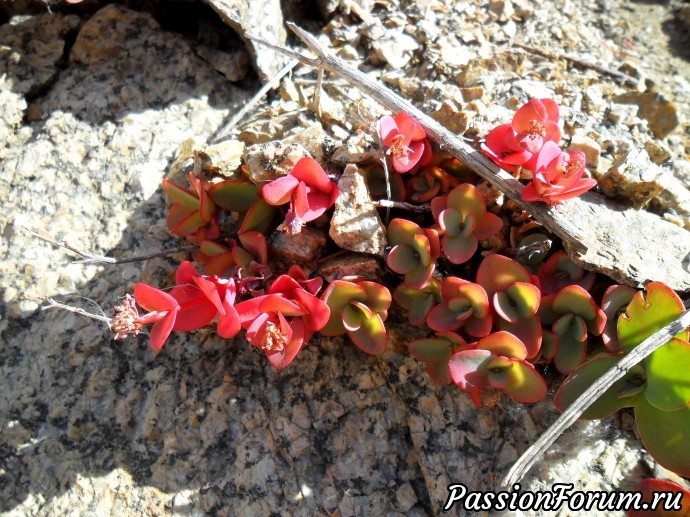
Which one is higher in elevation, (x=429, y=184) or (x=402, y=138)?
(x=402, y=138)

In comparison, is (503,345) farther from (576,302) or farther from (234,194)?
→ (234,194)

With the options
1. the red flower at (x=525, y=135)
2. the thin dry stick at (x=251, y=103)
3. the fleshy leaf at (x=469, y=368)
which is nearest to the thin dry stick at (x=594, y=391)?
the fleshy leaf at (x=469, y=368)

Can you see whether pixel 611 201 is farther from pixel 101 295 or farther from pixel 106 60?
pixel 106 60

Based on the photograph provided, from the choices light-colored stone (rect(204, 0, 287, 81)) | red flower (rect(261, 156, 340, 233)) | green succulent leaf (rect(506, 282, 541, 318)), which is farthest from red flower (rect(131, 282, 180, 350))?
light-colored stone (rect(204, 0, 287, 81))

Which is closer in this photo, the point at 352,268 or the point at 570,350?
the point at 570,350

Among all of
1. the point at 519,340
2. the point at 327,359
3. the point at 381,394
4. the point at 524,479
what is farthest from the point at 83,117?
the point at 524,479

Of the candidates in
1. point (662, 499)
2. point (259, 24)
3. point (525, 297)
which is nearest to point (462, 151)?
point (525, 297)

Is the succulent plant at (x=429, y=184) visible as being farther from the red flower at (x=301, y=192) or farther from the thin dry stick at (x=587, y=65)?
the thin dry stick at (x=587, y=65)
